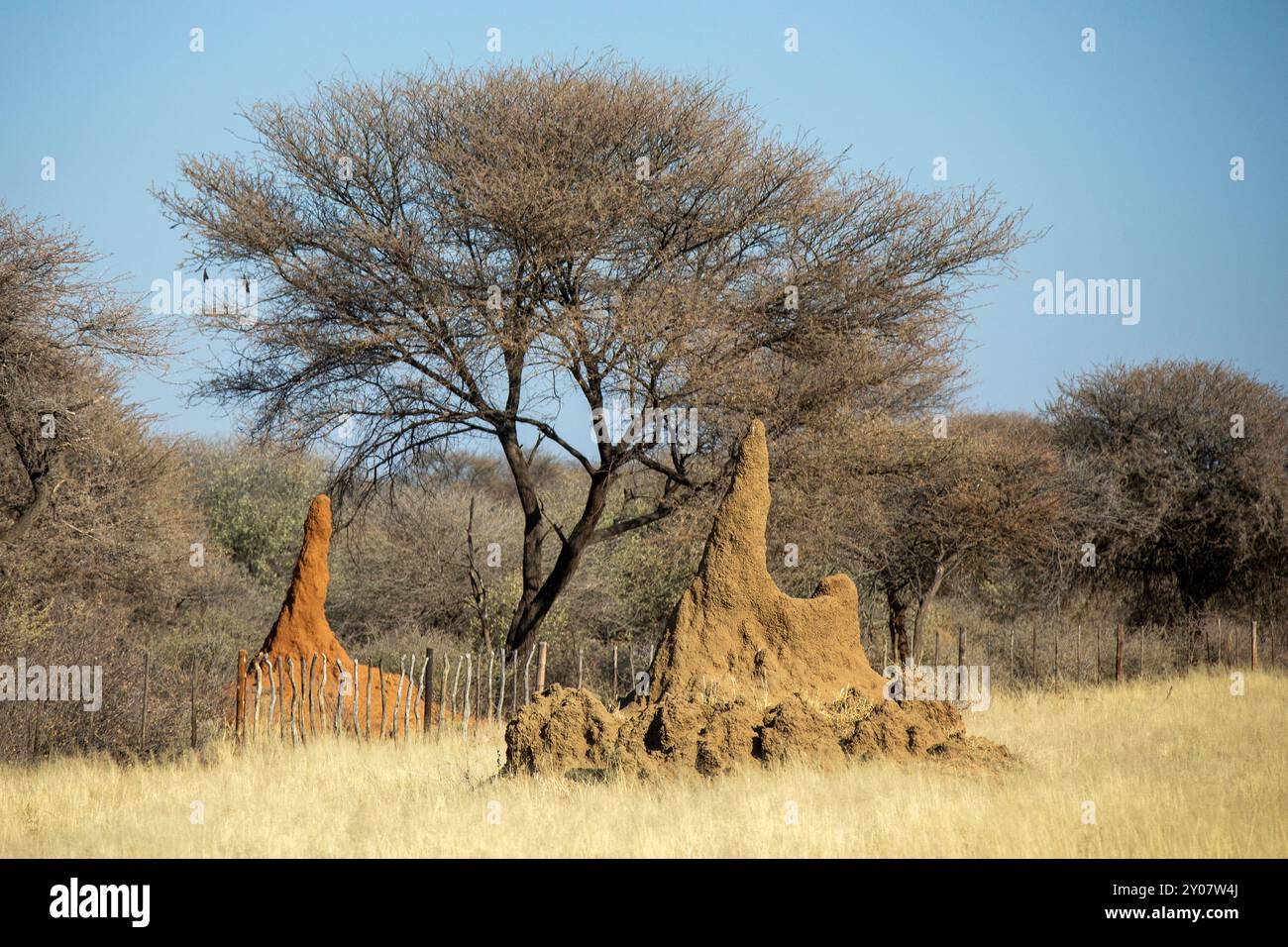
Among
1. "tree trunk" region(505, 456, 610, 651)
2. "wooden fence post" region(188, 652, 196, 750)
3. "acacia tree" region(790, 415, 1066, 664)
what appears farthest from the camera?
"tree trunk" region(505, 456, 610, 651)

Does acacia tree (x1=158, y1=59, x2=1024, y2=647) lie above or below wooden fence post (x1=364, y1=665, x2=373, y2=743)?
above

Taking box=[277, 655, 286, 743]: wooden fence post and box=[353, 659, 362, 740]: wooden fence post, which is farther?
box=[353, 659, 362, 740]: wooden fence post

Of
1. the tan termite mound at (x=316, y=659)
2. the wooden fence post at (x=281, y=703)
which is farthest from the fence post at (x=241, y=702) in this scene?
the wooden fence post at (x=281, y=703)

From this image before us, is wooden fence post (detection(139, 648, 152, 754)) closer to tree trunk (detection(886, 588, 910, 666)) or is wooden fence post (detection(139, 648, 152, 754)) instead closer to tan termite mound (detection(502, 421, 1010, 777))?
tan termite mound (detection(502, 421, 1010, 777))

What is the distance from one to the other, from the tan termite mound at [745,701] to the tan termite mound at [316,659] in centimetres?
442

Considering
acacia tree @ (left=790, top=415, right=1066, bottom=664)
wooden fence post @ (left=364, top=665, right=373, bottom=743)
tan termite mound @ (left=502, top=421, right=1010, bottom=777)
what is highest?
acacia tree @ (left=790, top=415, right=1066, bottom=664)

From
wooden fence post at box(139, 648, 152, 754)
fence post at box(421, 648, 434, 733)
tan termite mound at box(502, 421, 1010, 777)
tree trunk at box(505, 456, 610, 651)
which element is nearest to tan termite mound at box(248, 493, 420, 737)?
fence post at box(421, 648, 434, 733)

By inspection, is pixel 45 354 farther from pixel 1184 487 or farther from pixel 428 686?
pixel 1184 487

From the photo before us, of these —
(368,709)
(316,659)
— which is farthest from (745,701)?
(316,659)

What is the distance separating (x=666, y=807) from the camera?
8.88 meters

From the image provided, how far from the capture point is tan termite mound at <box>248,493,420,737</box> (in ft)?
47.4

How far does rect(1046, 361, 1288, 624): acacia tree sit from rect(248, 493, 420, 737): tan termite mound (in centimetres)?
1458

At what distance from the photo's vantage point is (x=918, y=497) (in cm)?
2223
